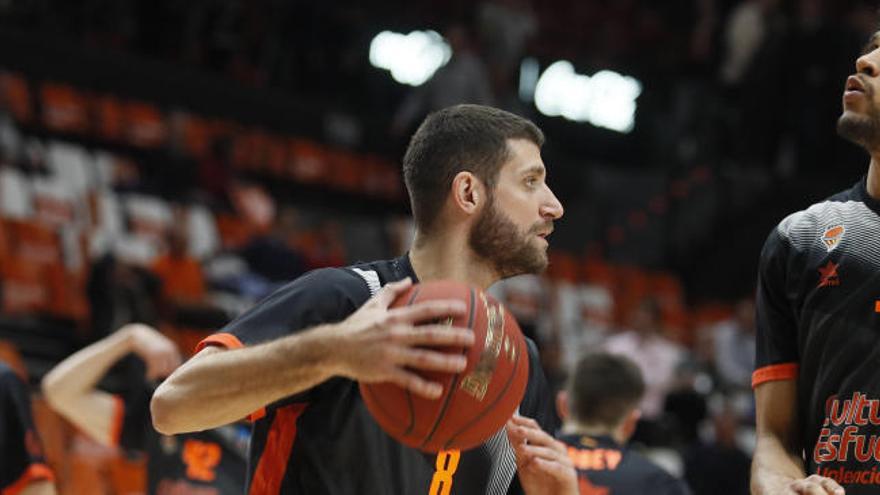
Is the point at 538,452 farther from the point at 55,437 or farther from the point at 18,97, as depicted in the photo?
the point at 18,97

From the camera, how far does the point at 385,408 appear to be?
267cm

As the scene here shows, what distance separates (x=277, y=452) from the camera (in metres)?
3.12

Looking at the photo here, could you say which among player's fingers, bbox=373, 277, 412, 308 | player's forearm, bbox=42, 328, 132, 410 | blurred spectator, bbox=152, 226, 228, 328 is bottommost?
blurred spectator, bbox=152, 226, 228, 328

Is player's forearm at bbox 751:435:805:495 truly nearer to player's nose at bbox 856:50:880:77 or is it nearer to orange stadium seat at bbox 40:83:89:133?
player's nose at bbox 856:50:880:77

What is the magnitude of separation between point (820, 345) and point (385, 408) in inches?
50.9

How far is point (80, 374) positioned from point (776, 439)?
10.9ft

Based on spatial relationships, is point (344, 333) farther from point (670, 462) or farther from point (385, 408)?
point (670, 462)

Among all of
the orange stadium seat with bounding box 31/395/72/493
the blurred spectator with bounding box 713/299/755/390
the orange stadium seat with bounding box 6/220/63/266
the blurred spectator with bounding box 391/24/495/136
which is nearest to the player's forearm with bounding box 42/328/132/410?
the orange stadium seat with bounding box 31/395/72/493

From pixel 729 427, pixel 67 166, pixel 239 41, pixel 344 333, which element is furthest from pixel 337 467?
pixel 239 41

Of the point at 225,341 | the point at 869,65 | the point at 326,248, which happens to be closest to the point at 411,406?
the point at 225,341

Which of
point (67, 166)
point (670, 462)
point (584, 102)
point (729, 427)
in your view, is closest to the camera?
point (729, 427)

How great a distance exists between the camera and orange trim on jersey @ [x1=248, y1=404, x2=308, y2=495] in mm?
3096

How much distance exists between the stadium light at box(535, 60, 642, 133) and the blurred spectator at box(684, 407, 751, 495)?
1030 cm

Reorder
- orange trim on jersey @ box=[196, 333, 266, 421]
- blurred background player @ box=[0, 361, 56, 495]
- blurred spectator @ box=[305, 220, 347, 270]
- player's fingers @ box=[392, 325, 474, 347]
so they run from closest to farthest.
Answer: player's fingers @ box=[392, 325, 474, 347]
orange trim on jersey @ box=[196, 333, 266, 421]
blurred background player @ box=[0, 361, 56, 495]
blurred spectator @ box=[305, 220, 347, 270]
